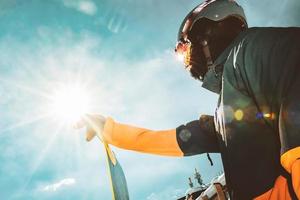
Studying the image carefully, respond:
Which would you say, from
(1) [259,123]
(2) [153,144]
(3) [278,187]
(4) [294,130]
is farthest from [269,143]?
(2) [153,144]

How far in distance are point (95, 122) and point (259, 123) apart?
2.14 metres

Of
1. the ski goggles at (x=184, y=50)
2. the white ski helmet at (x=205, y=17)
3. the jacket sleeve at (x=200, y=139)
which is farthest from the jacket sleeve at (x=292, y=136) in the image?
the jacket sleeve at (x=200, y=139)

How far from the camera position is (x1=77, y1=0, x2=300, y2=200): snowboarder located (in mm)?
1522

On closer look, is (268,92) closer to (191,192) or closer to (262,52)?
(262,52)

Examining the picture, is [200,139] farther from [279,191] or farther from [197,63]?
[279,191]

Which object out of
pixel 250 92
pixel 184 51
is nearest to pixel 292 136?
pixel 250 92

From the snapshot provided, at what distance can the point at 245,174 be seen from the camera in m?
2.24

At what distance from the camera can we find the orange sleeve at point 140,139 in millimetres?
3555

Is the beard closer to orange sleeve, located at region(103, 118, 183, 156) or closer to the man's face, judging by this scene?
the man's face

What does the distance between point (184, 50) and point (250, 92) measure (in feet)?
4.95

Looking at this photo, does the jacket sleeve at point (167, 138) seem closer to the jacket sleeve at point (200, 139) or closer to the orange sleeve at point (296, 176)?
the jacket sleeve at point (200, 139)

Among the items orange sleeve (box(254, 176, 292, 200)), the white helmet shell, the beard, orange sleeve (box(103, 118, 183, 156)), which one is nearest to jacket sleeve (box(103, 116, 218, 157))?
orange sleeve (box(103, 118, 183, 156))

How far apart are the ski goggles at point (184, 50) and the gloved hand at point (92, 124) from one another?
118 cm

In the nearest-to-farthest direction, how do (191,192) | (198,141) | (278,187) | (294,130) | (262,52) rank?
1. (294,130)
2. (262,52)
3. (278,187)
4. (198,141)
5. (191,192)
